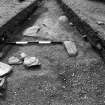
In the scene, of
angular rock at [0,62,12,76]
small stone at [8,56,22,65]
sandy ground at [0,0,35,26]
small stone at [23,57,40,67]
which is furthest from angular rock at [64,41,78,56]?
sandy ground at [0,0,35,26]

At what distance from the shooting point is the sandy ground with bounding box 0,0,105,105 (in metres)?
2.74

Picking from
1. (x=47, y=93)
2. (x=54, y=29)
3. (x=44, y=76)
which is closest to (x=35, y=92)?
(x=47, y=93)

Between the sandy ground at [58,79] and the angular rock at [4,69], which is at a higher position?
the angular rock at [4,69]

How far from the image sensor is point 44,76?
10.3 ft

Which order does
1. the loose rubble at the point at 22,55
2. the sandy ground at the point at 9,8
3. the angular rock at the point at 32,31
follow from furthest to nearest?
the angular rock at the point at 32,31 → the sandy ground at the point at 9,8 → the loose rubble at the point at 22,55

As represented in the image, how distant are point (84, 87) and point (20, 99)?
0.94 m

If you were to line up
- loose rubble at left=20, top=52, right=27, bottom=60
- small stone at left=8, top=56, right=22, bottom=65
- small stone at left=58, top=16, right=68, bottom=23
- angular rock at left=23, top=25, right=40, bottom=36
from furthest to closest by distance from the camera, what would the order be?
small stone at left=58, top=16, right=68, bottom=23 < angular rock at left=23, top=25, right=40, bottom=36 < loose rubble at left=20, top=52, right=27, bottom=60 < small stone at left=8, top=56, right=22, bottom=65

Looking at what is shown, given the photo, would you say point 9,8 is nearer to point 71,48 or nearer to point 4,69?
point 71,48

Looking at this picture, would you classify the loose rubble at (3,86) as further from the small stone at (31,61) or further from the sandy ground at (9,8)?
the sandy ground at (9,8)

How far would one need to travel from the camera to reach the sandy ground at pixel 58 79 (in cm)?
274

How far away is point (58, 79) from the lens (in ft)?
10.2

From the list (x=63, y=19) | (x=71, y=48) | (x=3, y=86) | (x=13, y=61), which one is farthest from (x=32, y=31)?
(x=3, y=86)

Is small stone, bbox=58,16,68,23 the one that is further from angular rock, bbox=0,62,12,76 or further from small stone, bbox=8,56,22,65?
angular rock, bbox=0,62,12,76

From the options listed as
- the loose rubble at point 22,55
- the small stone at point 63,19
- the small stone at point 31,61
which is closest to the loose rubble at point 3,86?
the small stone at point 31,61
